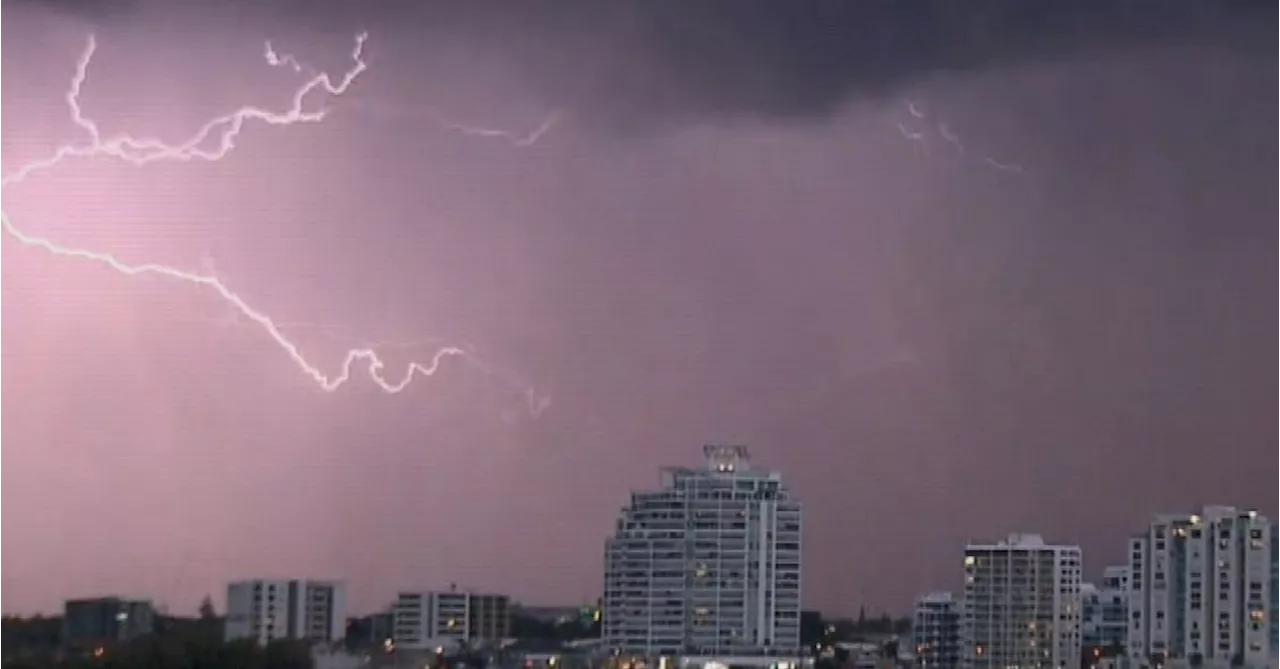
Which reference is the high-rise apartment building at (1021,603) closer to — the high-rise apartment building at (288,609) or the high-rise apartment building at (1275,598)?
the high-rise apartment building at (1275,598)

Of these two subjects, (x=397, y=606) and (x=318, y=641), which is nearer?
(x=318, y=641)

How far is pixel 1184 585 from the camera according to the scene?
2961 cm

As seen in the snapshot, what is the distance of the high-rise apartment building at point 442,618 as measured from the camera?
1191 inches

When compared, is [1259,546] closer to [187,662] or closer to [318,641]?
[318,641]

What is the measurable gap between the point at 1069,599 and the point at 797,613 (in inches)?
131

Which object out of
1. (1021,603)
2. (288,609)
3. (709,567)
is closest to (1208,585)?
(1021,603)

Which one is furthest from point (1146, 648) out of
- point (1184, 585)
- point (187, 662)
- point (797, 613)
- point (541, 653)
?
point (187, 662)

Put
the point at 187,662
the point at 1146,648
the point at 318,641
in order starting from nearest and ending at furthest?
the point at 187,662, the point at 318,641, the point at 1146,648

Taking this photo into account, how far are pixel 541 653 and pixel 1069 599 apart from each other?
17.5 ft

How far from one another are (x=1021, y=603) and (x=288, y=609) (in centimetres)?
699

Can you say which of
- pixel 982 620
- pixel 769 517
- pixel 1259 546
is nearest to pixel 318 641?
pixel 769 517

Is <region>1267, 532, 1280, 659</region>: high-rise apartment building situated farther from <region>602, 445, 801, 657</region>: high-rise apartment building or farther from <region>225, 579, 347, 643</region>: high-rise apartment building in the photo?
<region>225, 579, 347, 643</region>: high-rise apartment building

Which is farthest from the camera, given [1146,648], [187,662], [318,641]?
[1146,648]

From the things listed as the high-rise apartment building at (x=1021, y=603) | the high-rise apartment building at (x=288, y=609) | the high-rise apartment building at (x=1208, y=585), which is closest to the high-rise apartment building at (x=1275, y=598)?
the high-rise apartment building at (x=1208, y=585)
